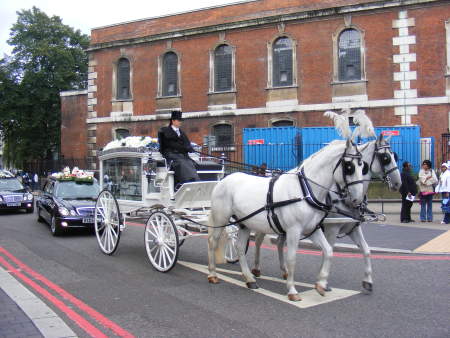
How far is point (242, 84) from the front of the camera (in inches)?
961

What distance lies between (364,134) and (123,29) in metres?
24.8

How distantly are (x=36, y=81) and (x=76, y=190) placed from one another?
1177 inches

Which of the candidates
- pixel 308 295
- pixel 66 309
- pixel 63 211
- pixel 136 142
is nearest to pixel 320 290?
pixel 308 295

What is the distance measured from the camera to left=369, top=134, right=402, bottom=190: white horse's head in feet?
19.9

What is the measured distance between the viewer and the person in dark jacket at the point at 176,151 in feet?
26.7

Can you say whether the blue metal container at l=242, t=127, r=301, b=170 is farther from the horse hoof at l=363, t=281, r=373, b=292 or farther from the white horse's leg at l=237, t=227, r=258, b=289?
the horse hoof at l=363, t=281, r=373, b=292

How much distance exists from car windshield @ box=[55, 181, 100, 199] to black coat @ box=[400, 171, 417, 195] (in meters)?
9.26

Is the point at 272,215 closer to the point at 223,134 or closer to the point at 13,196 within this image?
the point at 13,196

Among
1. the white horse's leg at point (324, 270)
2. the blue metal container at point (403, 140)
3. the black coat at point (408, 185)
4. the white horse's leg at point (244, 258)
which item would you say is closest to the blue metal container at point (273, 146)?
the blue metal container at point (403, 140)

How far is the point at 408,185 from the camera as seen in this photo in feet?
45.7

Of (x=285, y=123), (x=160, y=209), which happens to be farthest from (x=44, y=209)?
(x=285, y=123)

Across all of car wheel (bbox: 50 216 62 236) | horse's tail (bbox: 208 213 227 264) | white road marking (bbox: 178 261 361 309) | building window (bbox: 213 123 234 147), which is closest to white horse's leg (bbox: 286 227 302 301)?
white road marking (bbox: 178 261 361 309)

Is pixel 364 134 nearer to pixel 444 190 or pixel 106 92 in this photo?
pixel 444 190

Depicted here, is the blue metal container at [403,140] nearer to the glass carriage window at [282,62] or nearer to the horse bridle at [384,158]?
the glass carriage window at [282,62]
